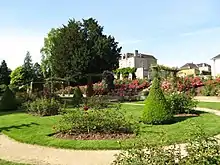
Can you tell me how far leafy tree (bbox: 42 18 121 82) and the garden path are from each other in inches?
1270

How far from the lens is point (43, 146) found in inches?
336

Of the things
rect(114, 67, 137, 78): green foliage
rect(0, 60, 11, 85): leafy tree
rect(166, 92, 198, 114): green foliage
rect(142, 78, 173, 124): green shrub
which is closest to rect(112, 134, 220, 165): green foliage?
rect(142, 78, 173, 124): green shrub

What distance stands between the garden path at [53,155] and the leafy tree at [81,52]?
3225cm

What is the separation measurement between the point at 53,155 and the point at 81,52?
34.2 m

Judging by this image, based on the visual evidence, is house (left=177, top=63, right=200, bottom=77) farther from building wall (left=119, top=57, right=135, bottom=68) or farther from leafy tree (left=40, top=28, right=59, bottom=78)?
leafy tree (left=40, top=28, right=59, bottom=78)

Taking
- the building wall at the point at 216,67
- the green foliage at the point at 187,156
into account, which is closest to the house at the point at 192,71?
the building wall at the point at 216,67

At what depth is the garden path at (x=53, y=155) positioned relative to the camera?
686 cm

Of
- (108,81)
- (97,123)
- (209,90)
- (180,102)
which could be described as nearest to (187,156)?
(97,123)

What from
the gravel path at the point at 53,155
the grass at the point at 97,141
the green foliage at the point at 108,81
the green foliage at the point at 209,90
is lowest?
the gravel path at the point at 53,155

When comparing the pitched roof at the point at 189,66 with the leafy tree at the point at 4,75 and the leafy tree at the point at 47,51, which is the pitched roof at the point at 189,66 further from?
the leafy tree at the point at 4,75

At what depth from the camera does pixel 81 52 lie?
135ft

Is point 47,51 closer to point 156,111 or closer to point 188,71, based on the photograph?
point 188,71

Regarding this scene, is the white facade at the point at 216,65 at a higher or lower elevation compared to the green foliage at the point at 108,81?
higher

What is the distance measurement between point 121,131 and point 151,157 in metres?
4.63
